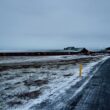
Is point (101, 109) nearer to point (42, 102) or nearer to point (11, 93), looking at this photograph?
point (42, 102)

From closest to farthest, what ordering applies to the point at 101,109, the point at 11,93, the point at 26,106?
the point at 101,109
the point at 26,106
the point at 11,93

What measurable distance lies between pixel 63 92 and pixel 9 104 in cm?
349

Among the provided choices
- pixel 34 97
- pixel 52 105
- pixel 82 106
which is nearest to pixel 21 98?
pixel 34 97

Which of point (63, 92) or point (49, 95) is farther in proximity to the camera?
point (63, 92)

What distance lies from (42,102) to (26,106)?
89 cm

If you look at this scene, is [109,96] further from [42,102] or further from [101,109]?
[42,102]

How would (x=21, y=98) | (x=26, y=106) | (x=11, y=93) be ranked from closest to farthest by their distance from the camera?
(x=26, y=106) → (x=21, y=98) → (x=11, y=93)

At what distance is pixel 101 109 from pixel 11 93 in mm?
5368

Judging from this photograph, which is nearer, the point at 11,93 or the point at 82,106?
the point at 82,106

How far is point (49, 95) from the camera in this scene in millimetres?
11031

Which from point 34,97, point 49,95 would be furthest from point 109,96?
point 34,97

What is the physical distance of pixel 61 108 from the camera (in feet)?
28.2

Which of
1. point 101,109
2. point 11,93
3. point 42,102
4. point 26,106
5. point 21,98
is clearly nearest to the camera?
point 101,109

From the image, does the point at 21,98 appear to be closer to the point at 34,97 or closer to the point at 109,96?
the point at 34,97
